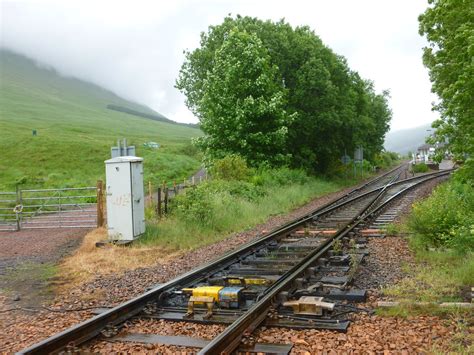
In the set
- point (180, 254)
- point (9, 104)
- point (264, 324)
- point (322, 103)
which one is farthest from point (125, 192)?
point (9, 104)

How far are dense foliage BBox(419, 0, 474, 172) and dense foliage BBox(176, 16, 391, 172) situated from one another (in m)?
10.6

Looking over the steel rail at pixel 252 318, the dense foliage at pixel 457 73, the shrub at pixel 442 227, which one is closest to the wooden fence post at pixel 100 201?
the steel rail at pixel 252 318

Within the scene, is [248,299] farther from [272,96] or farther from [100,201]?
[272,96]

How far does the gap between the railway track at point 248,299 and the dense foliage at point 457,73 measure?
5.08 meters

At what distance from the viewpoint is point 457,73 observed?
600 inches

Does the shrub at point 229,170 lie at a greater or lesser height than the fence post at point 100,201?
greater

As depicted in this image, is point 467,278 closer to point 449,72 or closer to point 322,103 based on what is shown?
point 449,72

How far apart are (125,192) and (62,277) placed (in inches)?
127

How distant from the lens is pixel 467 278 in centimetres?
699

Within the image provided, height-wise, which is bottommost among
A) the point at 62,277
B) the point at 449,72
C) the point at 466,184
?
the point at 62,277

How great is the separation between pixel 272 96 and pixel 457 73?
41.2ft

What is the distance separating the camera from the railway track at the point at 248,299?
5.24 meters

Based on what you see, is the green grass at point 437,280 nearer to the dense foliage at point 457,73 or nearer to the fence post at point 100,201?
the dense foliage at point 457,73

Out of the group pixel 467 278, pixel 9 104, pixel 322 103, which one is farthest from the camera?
pixel 9 104
